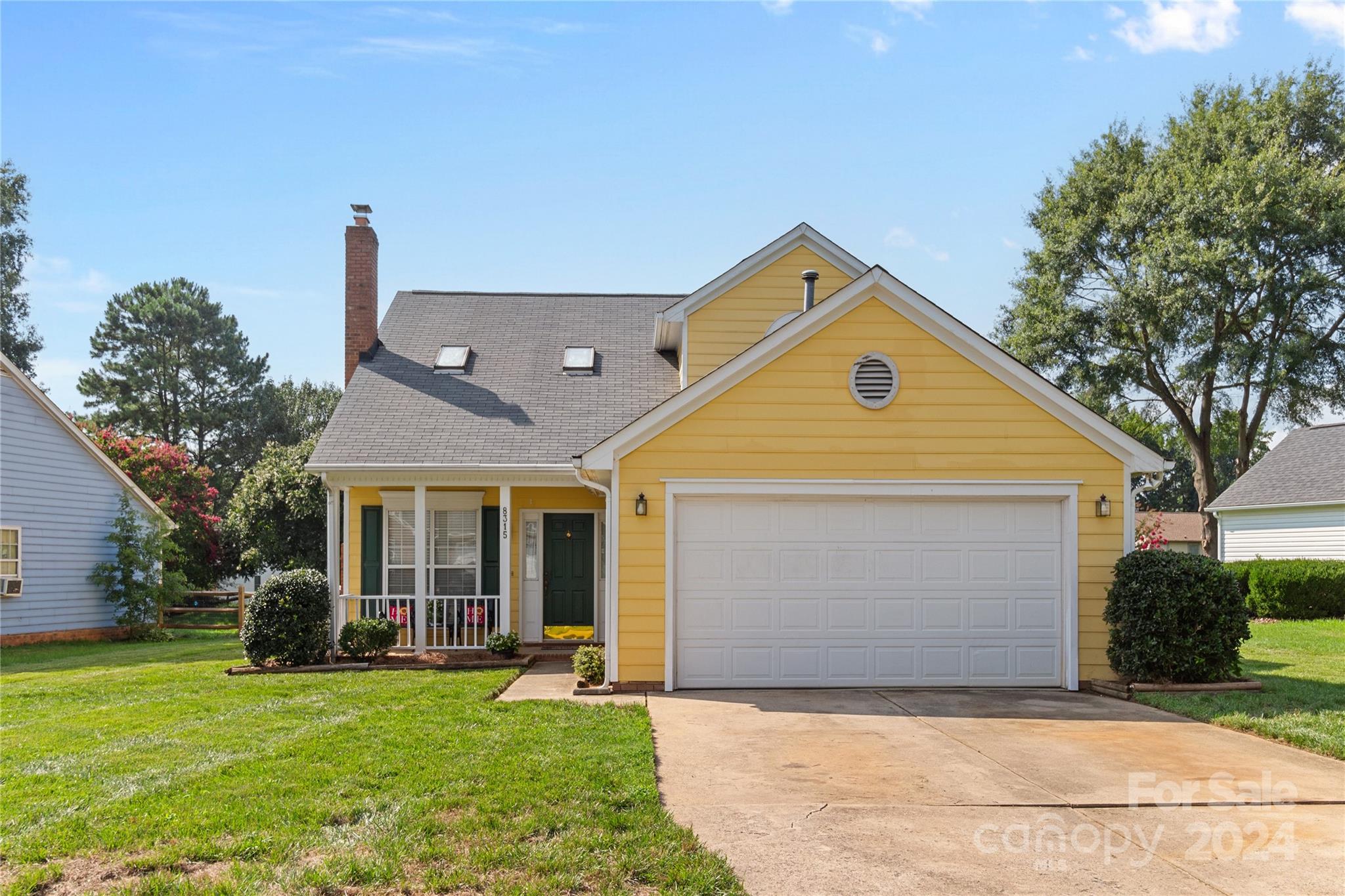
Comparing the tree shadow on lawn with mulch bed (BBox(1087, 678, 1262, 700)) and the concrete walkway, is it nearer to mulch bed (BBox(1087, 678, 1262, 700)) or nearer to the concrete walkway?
the concrete walkway

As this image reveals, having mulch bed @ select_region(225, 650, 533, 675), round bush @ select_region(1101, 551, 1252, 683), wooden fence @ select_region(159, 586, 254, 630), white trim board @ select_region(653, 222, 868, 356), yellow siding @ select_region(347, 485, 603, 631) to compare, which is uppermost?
white trim board @ select_region(653, 222, 868, 356)

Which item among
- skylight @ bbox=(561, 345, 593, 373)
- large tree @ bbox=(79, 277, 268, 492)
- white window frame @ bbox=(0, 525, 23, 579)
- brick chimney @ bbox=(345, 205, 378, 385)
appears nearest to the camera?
skylight @ bbox=(561, 345, 593, 373)

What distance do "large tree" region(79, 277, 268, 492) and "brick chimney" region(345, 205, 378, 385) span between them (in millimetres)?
32885

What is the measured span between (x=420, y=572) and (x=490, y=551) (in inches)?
58.5

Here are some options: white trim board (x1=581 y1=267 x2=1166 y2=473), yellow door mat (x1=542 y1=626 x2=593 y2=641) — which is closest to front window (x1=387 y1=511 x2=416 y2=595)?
yellow door mat (x1=542 y1=626 x2=593 y2=641)

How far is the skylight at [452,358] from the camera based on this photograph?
1703 cm

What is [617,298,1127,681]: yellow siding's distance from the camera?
36.2ft

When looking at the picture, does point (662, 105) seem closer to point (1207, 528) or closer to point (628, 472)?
point (628, 472)

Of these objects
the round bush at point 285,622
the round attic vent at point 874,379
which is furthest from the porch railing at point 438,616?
the round attic vent at point 874,379

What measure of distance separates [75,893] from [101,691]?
25.7 feet

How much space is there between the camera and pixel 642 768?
6.89 m

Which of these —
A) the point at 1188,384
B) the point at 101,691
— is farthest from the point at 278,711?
the point at 1188,384

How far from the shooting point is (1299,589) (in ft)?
73.5

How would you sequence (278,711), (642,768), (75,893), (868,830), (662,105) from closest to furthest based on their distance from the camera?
(75,893)
(868,830)
(642,768)
(278,711)
(662,105)
